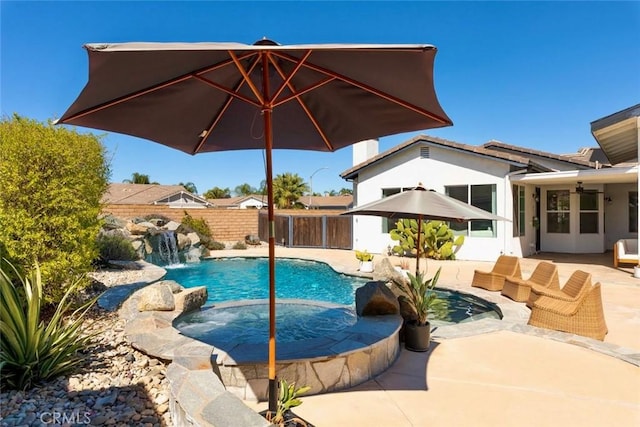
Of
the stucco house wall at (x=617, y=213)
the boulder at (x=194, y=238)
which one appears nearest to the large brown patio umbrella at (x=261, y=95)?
the boulder at (x=194, y=238)

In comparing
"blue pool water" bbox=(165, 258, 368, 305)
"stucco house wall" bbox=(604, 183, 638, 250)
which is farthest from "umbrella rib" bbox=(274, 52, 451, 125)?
"stucco house wall" bbox=(604, 183, 638, 250)

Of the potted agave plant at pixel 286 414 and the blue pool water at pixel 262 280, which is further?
the blue pool water at pixel 262 280

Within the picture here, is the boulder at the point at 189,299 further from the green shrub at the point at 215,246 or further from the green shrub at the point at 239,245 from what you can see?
the green shrub at the point at 239,245

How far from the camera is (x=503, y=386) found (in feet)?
13.1

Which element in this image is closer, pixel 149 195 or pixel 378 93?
pixel 378 93

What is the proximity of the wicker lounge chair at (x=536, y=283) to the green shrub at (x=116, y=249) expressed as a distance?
1211cm

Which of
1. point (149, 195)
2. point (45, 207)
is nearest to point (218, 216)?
point (45, 207)

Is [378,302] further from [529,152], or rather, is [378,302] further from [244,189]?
[244,189]

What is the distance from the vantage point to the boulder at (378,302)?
205 inches

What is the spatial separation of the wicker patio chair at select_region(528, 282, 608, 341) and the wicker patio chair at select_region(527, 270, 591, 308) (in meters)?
0.20

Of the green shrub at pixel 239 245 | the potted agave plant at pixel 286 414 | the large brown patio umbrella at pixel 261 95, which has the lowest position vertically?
the green shrub at pixel 239 245

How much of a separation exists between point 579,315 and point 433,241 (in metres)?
9.32

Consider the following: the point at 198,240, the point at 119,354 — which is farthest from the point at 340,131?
the point at 198,240

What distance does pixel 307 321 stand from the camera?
578 cm
